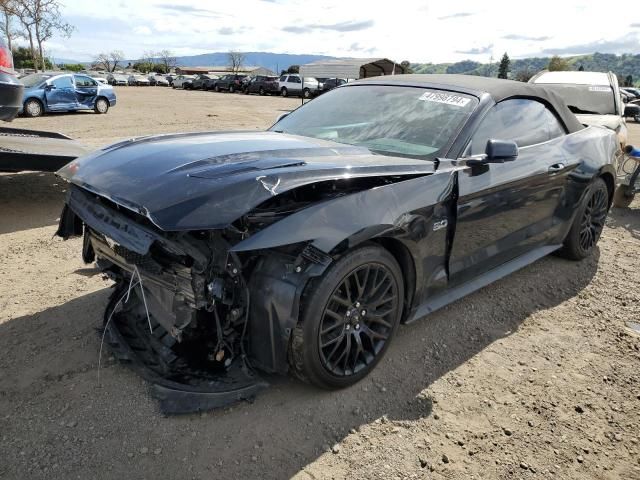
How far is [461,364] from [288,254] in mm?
1465

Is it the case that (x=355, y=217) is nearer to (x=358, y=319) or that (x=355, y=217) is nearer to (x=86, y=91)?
(x=358, y=319)

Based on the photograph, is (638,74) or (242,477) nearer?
(242,477)

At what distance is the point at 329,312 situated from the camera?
8.50 feet

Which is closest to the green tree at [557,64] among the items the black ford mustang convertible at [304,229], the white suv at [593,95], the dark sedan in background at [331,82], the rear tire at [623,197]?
the dark sedan in background at [331,82]

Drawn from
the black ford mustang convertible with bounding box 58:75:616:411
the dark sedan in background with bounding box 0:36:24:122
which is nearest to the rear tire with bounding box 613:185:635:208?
the black ford mustang convertible with bounding box 58:75:616:411

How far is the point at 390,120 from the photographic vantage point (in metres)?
3.50

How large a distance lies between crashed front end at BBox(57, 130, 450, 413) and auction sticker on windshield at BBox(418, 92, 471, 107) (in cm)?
89

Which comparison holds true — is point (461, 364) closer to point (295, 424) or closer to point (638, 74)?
point (295, 424)

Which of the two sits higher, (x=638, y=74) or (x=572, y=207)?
(x=638, y=74)

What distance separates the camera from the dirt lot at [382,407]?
232cm

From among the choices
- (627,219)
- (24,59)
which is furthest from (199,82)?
(627,219)

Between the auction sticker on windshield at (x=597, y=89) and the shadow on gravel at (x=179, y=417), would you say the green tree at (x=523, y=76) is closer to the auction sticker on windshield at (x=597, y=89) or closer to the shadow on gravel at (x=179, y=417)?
the auction sticker on windshield at (x=597, y=89)

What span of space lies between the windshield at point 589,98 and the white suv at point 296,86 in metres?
26.7

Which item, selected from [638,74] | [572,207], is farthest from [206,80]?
[638,74]
